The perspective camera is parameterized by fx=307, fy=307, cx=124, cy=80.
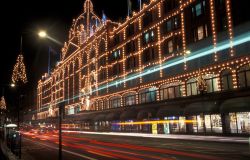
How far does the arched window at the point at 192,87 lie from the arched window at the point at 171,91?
5.41 feet

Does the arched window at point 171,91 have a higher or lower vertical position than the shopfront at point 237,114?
higher

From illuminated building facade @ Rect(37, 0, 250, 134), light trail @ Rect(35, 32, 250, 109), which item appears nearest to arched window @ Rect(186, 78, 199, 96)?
illuminated building facade @ Rect(37, 0, 250, 134)

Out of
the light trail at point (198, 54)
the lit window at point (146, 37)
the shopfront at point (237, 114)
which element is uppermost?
the lit window at point (146, 37)

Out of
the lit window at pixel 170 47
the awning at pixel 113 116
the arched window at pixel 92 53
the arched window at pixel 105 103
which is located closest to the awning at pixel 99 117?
the awning at pixel 113 116

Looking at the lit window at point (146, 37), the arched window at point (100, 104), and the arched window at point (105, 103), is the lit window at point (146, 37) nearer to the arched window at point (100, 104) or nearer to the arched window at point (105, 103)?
the arched window at point (105, 103)

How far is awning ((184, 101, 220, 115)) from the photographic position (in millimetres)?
34156

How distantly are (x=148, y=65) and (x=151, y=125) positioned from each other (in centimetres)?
1044

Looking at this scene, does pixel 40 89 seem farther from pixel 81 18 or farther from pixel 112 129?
pixel 112 129

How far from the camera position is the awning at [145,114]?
149 feet

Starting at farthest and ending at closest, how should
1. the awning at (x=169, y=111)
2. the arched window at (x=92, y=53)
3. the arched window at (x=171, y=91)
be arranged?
the arched window at (x=92, y=53) → the arched window at (x=171, y=91) → the awning at (x=169, y=111)

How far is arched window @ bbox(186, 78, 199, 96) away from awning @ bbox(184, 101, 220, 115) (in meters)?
3.36

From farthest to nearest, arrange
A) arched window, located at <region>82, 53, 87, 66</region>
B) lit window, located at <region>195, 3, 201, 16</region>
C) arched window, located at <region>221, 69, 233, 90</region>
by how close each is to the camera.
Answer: arched window, located at <region>82, 53, 87, 66</region> → lit window, located at <region>195, 3, 201, 16</region> → arched window, located at <region>221, 69, 233, 90</region>

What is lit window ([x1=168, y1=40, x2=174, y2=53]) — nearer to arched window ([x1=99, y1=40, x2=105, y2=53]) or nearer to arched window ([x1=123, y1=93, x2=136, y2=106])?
arched window ([x1=123, y1=93, x2=136, y2=106])

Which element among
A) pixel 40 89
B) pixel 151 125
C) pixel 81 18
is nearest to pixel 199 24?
pixel 151 125
